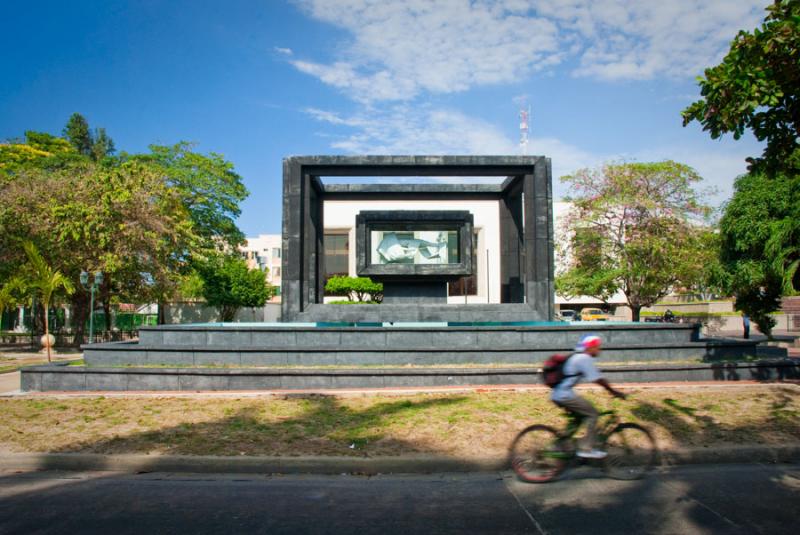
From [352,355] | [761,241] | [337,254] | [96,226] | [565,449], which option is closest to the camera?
[565,449]

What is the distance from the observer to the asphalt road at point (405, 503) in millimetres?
5191

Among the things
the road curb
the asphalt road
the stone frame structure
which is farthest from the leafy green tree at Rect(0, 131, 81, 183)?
the asphalt road

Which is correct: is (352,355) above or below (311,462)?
above

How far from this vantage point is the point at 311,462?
286 inches

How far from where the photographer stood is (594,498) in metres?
5.96

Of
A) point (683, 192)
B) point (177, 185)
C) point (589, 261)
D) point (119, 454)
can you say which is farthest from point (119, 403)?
point (683, 192)

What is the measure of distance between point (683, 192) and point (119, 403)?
33.8 m

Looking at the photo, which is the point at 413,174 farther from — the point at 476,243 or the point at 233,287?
the point at 476,243

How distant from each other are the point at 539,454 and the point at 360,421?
3.56 m

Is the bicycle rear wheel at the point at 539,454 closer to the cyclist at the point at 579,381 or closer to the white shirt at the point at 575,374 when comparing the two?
the cyclist at the point at 579,381

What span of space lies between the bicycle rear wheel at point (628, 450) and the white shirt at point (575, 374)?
0.91 metres

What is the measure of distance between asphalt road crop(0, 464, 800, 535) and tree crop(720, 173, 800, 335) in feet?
63.4

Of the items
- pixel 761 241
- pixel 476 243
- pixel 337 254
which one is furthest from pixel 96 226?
pixel 476 243

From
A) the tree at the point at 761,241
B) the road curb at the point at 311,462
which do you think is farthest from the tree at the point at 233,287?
the road curb at the point at 311,462
